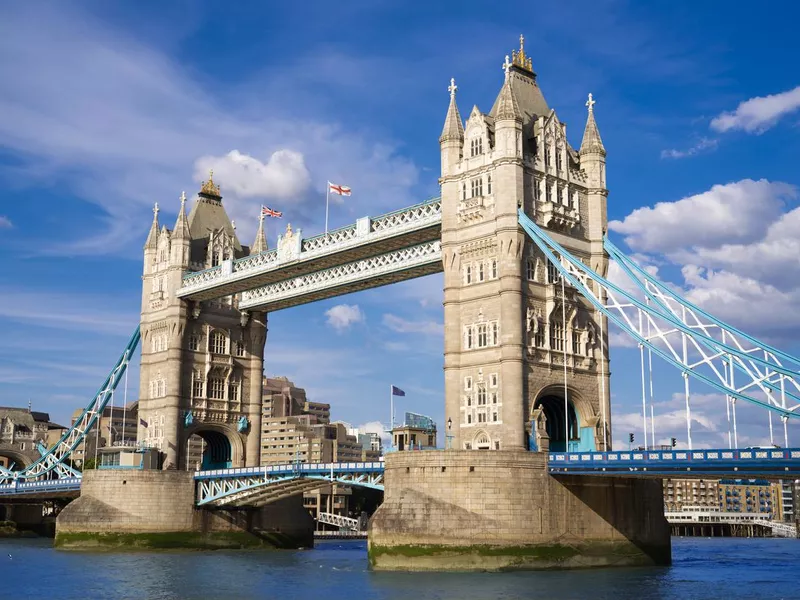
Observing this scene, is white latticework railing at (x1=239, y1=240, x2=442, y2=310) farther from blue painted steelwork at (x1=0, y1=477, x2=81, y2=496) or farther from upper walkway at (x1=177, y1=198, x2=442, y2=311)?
blue painted steelwork at (x1=0, y1=477, x2=81, y2=496)

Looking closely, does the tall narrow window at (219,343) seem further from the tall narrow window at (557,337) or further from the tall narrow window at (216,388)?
the tall narrow window at (557,337)

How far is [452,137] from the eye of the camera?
60.5 metres

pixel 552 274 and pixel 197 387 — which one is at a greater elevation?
pixel 552 274

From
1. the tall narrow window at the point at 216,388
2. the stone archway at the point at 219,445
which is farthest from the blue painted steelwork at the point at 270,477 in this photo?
the tall narrow window at the point at 216,388

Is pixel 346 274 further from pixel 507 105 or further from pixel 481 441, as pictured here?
pixel 481 441

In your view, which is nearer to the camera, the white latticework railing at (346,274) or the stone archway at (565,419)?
the stone archway at (565,419)

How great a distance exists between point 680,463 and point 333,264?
31.2 meters

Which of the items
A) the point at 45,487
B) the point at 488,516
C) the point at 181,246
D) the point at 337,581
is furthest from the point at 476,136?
the point at 45,487

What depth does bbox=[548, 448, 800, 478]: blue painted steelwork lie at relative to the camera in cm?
4403

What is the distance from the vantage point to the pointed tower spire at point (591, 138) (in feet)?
202

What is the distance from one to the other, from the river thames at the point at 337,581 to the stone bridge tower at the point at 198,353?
54.8 feet

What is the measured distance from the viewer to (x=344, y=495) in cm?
15575

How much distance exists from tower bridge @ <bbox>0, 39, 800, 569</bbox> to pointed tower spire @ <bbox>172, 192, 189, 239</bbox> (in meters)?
3.77

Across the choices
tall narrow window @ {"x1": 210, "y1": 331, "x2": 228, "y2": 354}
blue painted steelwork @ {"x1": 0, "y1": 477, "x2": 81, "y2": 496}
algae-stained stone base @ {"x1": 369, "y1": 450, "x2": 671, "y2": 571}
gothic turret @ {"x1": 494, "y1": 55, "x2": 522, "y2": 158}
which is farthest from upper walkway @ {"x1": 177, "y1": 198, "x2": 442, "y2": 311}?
blue painted steelwork @ {"x1": 0, "y1": 477, "x2": 81, "y2": 496}
